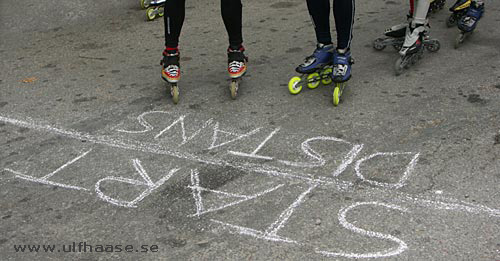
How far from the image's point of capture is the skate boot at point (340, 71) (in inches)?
182

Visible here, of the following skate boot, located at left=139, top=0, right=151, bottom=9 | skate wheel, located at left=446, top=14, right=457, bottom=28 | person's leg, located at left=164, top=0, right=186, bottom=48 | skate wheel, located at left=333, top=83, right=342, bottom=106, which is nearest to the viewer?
skate wheel, located at left=333, top=83, right=342, bottom=106

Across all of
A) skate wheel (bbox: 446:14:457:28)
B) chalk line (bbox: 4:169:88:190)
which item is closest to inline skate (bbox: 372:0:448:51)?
skate wheel (bbox: 446:14:457:28)

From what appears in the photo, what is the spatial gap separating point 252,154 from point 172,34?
138cm

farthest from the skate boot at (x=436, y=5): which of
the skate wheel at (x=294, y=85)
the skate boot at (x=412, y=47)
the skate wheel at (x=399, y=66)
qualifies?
the skate wheel at (x=294, y=85)

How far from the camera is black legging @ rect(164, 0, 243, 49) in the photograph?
4.72 m

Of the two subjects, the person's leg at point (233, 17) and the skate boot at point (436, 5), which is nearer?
the person's leg at point (233, 17)

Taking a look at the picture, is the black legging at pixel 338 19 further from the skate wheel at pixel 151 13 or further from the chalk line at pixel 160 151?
the skate wheel at pixel 151 13

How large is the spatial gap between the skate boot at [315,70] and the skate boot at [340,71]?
176 mm

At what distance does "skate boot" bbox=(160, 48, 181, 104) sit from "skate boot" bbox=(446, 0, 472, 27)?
2784mm

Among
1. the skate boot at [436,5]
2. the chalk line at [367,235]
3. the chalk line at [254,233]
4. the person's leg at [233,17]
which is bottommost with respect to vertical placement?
the skate boot at [436,5]

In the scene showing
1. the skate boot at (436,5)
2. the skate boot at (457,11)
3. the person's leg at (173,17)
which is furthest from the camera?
the skate boot at (436,5)

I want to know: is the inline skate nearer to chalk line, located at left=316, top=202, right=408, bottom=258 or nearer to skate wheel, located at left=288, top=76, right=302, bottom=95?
skate wheel, located at left=288, top=76, right=302, bottom=95

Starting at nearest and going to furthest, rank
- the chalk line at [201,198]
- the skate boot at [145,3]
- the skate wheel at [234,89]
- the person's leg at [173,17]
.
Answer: the chalk line at [201,198] < the person's leg at [173,17] < the skate wheel at [234,89] < the skate boot at [145,3]

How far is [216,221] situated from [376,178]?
0.99 m
